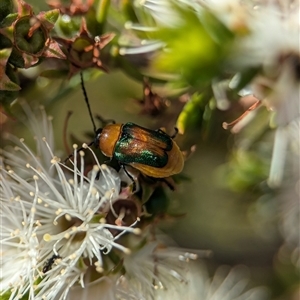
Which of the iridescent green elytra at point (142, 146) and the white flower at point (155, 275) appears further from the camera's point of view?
the white flower at point (155, 275)

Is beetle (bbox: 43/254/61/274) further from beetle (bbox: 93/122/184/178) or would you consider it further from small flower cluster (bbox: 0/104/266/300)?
beetle (bbox: 93/122/184/178)

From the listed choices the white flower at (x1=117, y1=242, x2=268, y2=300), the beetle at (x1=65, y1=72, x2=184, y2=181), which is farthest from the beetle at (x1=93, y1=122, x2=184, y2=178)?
the white flower at (x1=117, y1=242, x2=268, y2=300)

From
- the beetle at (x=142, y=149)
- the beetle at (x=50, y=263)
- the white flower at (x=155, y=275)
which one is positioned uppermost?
the beetle at (x=142, y=149)

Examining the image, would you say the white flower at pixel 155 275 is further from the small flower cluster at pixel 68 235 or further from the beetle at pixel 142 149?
the beetle at pixel 142 149

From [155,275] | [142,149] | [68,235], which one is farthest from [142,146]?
[155,275]

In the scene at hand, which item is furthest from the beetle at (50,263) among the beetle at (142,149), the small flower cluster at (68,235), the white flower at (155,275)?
the beetle at (142,149)

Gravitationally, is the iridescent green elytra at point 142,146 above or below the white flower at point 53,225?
above

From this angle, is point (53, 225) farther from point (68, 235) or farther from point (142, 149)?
point (142, 149)
